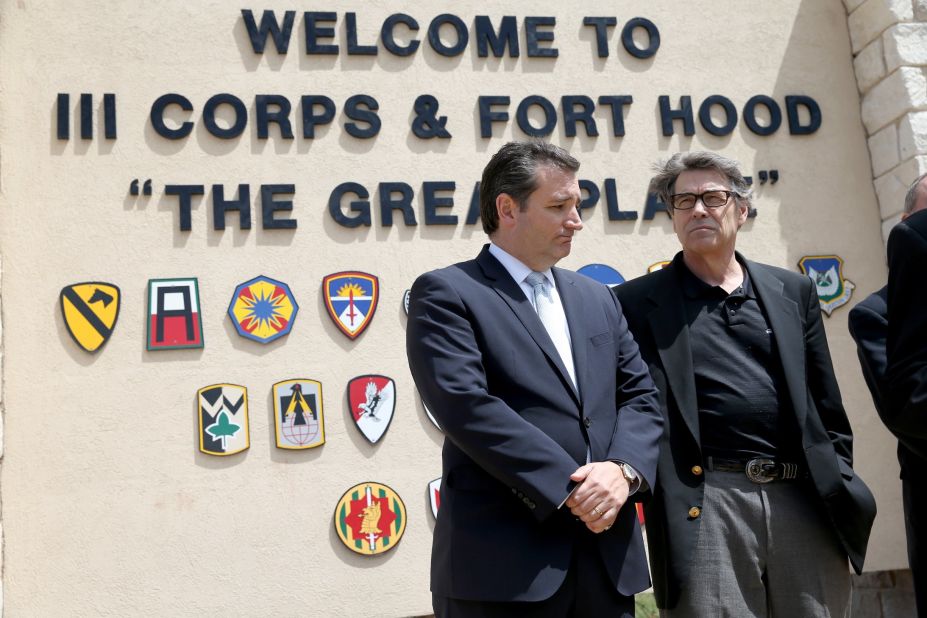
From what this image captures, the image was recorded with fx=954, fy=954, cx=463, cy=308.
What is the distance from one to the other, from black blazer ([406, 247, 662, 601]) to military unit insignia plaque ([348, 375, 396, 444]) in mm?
2242

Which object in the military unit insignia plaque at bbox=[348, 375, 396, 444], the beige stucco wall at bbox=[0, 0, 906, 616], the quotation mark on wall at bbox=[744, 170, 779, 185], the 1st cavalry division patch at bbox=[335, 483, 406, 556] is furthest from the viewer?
the quotation mark on wall at bbox=[744, 170, 779, 185]

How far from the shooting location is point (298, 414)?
481 cm

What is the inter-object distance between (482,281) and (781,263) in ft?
10.8

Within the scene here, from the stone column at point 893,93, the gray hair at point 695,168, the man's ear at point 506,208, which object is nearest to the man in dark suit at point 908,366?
the gray hair at point 695,168

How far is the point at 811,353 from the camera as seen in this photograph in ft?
9.66

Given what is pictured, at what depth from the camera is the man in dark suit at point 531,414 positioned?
2.32 m

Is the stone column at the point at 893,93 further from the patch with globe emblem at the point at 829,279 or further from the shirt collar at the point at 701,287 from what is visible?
the shirt collar at the point at 701,287

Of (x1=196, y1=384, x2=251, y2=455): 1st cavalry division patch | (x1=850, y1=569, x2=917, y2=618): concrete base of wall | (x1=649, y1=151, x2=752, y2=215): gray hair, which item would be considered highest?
(x1=649, y1=151, x2=752, y2=215): gray hair

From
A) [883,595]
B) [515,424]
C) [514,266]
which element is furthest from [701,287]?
[883,595]

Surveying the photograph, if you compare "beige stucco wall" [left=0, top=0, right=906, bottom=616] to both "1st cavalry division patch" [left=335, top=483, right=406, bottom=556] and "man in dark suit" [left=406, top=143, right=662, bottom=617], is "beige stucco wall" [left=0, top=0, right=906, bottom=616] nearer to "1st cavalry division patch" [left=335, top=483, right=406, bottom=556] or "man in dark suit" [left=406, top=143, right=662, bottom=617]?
"1st cavalry division patch" [left=335, top=483, right=406, bottom=556]

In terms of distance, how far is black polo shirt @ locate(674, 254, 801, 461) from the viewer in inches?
108

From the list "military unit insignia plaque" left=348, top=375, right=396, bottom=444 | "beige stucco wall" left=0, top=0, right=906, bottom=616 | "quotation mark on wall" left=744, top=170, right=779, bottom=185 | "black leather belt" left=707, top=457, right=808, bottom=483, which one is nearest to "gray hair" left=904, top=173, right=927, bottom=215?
"black leather belt" left=707, top=457, right=808, bottom=483

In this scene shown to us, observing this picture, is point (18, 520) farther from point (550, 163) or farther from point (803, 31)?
point (803, 31)

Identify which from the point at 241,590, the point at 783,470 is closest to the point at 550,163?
the point at 783,470
